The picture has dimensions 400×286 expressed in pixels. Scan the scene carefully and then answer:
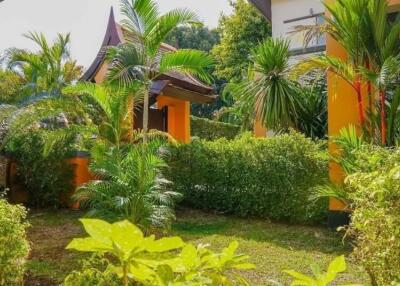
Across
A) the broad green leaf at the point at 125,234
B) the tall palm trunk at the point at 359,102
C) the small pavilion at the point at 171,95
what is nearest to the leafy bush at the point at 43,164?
the small pavilion at the point at 171,95

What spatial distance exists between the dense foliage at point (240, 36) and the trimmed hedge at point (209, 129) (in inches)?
102

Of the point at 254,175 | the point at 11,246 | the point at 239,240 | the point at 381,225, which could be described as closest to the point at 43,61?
the point at 254,175

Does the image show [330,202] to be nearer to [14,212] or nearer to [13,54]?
[14,212]

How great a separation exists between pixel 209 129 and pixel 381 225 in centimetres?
1954

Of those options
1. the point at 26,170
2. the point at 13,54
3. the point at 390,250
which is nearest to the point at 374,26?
the point at 390,250

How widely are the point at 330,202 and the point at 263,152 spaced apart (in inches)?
69.1

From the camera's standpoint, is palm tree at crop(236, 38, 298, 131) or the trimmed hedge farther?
the trimmed hedge

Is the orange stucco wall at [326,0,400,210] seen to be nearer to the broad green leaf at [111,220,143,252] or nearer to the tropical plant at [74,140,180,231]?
the tropical plant at [74,140,180,231]

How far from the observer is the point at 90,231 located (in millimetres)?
948

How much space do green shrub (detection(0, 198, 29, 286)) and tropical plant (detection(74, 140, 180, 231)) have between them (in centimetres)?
249

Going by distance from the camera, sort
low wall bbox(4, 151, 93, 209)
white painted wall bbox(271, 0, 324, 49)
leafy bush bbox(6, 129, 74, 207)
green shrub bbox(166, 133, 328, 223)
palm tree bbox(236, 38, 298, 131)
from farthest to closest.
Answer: white painted wall bbox(271, 0, 324, 49)
low wall bbox(4, 151, 93, 209)
leafy bush bbox(6, 129, 74, 207)
palm tree bbox(236, 38, 298, 131)
green shrub bbox(166, 133, 328, 223)

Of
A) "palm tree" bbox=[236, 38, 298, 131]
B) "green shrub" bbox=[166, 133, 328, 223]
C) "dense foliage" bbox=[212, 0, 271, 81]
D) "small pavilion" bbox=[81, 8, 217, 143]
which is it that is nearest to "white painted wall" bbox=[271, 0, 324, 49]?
"small pavilion" bbox=[81, 8, 217, 143]

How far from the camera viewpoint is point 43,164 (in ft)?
35.1

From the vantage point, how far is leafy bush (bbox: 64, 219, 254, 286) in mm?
953
